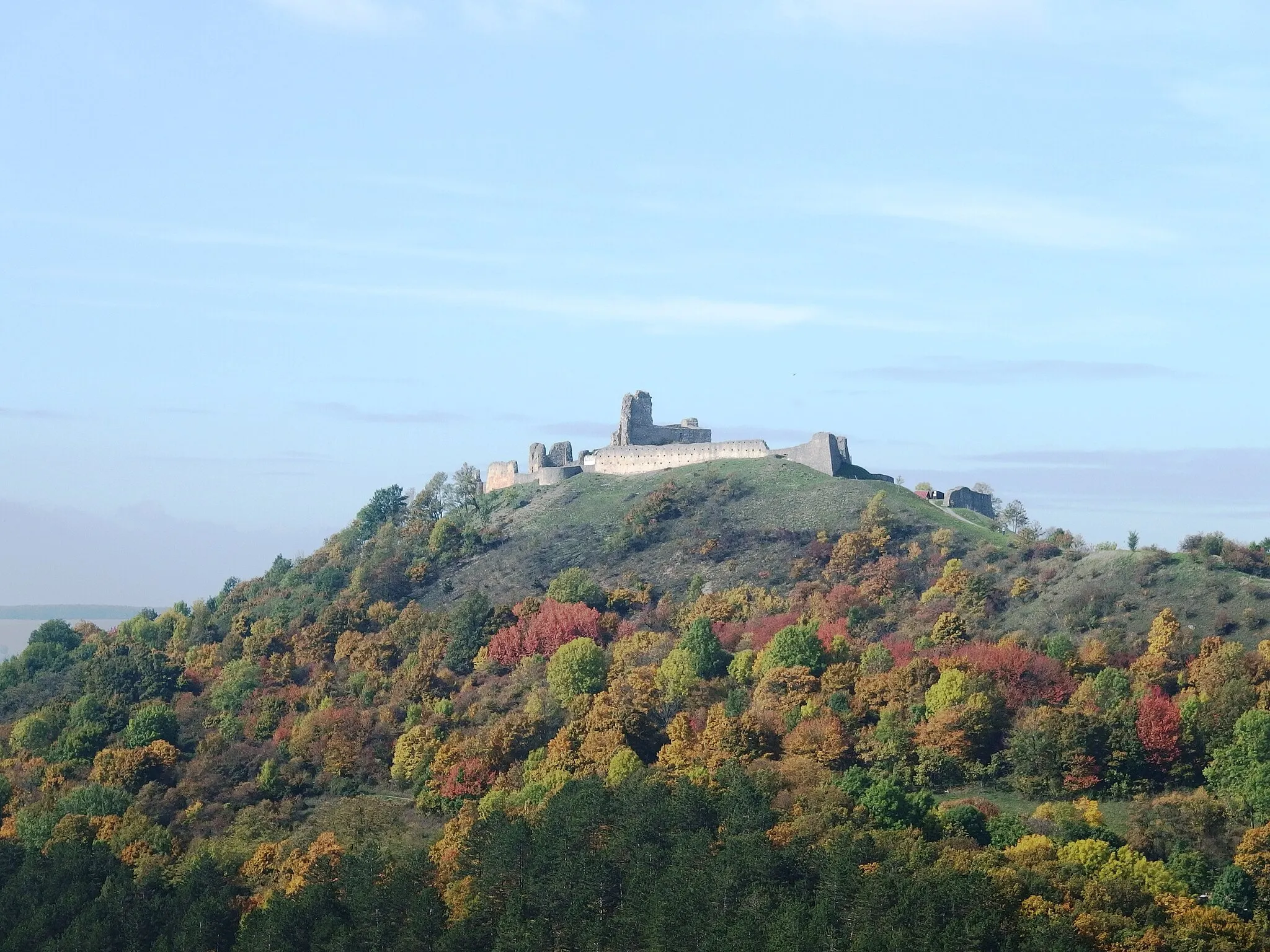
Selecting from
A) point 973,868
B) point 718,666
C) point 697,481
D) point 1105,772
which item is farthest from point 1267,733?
point 697,481

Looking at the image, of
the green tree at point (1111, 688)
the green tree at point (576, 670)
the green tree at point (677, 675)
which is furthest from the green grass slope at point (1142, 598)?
the green tree at point (576, 670)

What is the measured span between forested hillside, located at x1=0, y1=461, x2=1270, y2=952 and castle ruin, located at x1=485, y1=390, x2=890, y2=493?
2090 mm

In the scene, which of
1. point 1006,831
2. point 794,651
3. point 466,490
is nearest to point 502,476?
point 466,490

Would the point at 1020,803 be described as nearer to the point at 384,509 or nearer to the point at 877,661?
the point at 877,661

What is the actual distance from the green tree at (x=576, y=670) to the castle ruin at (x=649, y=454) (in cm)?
3150

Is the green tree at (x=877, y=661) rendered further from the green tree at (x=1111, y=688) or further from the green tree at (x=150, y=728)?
the green tree at (x=150, y=728)

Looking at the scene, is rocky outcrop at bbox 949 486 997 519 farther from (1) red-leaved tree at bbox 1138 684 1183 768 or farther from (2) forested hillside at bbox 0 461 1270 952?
(1) red-leaved tree at bbox 1138 684 1183 768

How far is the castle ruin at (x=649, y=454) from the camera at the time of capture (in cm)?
13000

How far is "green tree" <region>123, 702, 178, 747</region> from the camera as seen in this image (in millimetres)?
102562

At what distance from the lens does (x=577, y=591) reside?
113938 mm

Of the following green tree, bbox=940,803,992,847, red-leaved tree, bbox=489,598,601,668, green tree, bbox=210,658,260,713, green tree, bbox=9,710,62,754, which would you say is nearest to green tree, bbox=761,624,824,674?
red-leaved tree, bbox=489,598,601,668

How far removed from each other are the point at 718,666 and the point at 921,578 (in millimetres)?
15513

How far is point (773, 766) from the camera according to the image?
8144 centimetres

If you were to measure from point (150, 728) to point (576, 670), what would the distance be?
77.7 ft
